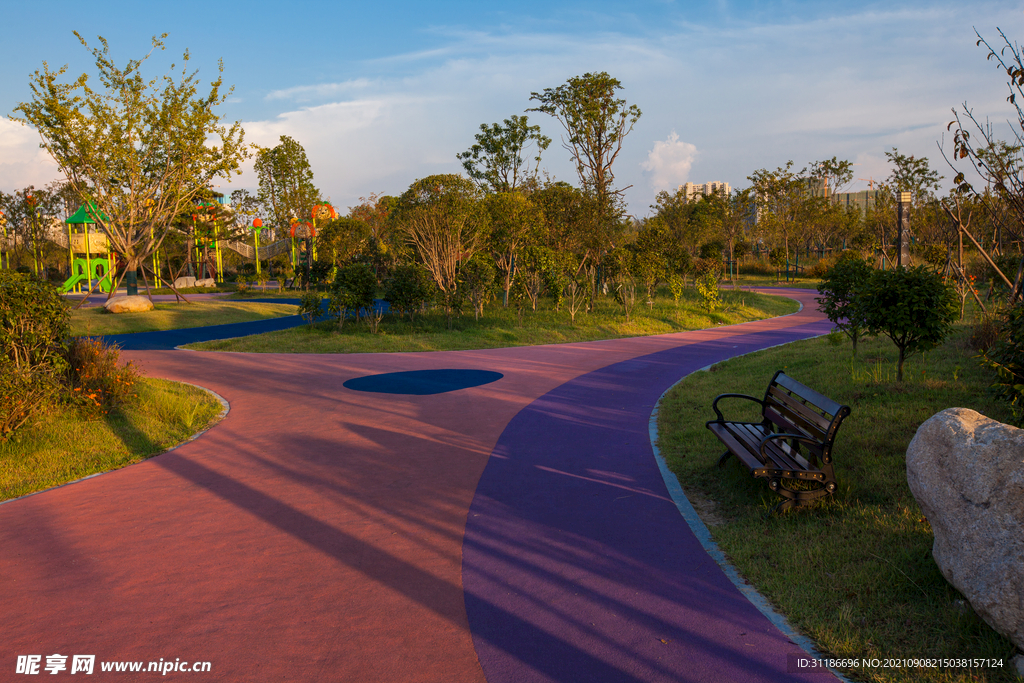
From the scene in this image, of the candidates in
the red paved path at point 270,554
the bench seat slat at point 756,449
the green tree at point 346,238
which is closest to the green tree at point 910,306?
the bench seat slat at point 756,449

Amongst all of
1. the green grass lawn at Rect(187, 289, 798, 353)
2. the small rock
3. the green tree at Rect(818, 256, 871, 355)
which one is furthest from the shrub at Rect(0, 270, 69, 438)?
the small rock

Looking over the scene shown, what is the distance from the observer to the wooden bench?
16.9 ft

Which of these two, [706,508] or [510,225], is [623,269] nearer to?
[510,225]

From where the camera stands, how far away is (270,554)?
194 inches

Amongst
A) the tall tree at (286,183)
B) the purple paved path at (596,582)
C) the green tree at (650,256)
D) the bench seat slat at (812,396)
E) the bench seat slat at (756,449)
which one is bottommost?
the purple paved path at (596,582)

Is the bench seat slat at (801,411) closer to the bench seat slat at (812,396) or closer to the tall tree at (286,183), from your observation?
the bench seat slat at (812,396)

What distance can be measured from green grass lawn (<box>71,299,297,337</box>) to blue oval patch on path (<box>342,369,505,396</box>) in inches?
574

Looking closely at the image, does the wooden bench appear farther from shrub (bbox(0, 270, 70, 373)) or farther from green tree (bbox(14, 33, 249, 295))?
green tree (bbox(14, 33, 249, 295))

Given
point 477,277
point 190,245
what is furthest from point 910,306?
point 190,245

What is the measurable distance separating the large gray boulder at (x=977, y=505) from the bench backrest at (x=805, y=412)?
1.01 metres

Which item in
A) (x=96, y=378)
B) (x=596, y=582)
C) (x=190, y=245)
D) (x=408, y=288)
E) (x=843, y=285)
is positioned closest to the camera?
(x=596, y=582)

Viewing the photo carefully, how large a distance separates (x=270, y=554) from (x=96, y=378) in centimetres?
643

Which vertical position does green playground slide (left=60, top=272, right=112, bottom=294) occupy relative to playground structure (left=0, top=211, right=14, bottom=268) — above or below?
below

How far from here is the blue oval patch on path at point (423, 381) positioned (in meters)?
11.7
